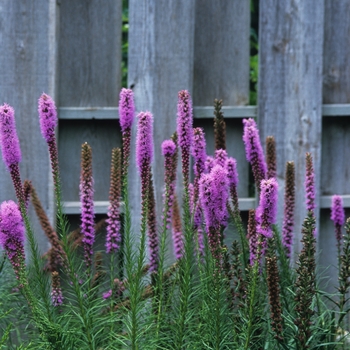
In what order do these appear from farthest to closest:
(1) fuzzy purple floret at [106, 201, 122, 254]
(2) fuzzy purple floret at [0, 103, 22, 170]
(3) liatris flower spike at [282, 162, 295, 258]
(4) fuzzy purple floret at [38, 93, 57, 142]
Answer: (1) fuzzy purple floret at [106, 201, 122, 254] < (3) liatris flower spike at [282, 162, 295, 258] < (4) fuzzy purple floret at [38, 93, 57, 142] < (2) fuzzy purple floret at [0, 103, 22, 170]

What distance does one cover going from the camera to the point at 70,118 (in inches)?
160

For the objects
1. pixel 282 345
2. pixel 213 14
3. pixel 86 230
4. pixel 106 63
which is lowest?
pixel 282 345

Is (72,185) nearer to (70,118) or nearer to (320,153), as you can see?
(70,118)

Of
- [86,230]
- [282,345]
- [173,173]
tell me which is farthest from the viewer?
[86,230]

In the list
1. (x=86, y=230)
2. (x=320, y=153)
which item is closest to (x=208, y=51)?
(x=320, y=153)

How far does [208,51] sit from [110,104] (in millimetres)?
628

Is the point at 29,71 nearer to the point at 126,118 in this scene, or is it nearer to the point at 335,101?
the point at 335,101

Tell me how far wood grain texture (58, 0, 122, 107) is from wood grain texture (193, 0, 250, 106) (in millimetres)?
456

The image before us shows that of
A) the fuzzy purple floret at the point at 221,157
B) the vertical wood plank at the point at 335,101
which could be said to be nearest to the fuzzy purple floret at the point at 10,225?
the fuzzy purple floret at the point at 221,157

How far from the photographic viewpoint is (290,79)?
13.6ft

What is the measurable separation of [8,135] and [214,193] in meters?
0.68

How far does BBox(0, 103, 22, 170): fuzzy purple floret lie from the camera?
7.12 feet

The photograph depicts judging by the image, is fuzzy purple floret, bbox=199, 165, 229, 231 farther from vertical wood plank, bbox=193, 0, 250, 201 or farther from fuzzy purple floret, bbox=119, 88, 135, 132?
vertical wood plank, bbox=193, 0, 250, 201

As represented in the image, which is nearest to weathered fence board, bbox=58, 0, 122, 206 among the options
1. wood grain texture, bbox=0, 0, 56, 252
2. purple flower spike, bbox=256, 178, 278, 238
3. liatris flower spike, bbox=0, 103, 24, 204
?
wood grain texture, bbox=0, 0, 56, 252
